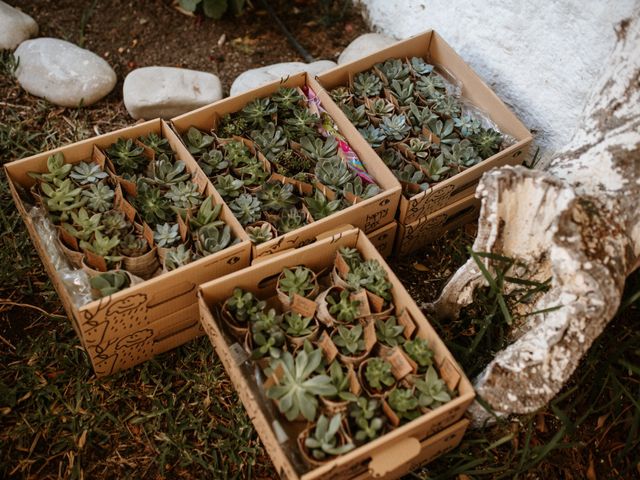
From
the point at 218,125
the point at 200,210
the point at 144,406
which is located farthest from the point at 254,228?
the point at 144,406

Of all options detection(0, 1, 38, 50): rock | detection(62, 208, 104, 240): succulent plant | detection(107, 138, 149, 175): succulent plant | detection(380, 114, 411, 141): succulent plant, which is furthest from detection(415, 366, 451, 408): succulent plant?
detection(0, 1, 38, 50): rock

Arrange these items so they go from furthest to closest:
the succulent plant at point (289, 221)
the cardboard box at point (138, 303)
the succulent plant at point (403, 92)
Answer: the succulent plant at point (403, 92), the succulent plant at point (289, 221), the cardboard box at point (138, 303)

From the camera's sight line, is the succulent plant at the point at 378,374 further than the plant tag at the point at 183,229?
No

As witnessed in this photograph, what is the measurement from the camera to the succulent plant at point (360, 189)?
85.0 inches

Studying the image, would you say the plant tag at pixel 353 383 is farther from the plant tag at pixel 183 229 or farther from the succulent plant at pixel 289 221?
the plant tag at pixel 183 229

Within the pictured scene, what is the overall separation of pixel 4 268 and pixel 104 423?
719 millimetres

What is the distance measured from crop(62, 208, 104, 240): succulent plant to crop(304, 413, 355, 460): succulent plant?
0.93m

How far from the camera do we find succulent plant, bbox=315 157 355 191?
7.24 feet

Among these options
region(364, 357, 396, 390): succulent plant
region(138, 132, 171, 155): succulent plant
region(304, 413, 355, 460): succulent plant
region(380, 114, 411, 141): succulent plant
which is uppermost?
region(380, 114, 411, 141): succulent plant

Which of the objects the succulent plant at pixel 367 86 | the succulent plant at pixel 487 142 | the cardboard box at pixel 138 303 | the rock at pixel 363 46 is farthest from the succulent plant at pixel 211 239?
the rock at pixel 363 46

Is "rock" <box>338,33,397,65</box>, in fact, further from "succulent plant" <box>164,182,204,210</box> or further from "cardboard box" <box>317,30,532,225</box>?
"succulent plant" <box>164,182,204,210</box>

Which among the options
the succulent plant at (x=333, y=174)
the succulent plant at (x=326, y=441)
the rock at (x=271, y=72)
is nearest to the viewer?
the succulent plant at (x=326, y=441)

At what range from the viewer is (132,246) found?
199 centimetres

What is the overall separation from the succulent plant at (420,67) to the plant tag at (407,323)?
45.0 inches
